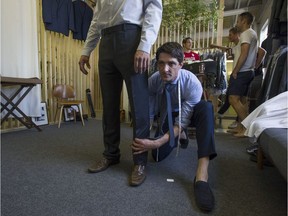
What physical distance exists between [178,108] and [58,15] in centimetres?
302

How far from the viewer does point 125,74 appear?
47.3 inches

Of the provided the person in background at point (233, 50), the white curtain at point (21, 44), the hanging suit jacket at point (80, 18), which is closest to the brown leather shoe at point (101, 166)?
the person in background at point (233, 50)

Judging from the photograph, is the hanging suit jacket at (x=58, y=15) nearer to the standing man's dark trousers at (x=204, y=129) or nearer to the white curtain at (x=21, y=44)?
the white curtain at (x=21, y=44)

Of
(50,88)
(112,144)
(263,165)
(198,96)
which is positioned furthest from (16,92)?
(263,165)

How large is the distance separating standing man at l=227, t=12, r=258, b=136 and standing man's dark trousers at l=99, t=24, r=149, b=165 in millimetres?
1673

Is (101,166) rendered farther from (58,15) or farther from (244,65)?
(58,15)

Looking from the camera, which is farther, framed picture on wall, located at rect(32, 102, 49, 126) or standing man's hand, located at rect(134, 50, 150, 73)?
framed picture on wall, located at rect(32, 102, 49, 126)

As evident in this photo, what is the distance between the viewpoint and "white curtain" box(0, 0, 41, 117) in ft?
8.59

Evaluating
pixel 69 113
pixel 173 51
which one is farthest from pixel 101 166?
pixel 69 113

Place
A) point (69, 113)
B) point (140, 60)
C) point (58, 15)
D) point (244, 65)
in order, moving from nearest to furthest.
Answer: point (140, 60) → point (244, 65) → point (58, 15) → point (69, 113)

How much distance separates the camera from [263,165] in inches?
56.1

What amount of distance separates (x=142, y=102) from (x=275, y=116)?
685 mm

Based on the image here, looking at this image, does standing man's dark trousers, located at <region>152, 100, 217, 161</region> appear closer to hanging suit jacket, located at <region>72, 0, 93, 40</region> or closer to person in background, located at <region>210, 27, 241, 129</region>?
person in background, located at <region>210, 27, 241, 129</region>

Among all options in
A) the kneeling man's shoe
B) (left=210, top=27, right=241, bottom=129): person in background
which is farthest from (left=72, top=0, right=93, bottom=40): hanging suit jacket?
the kneeling man's shoe
